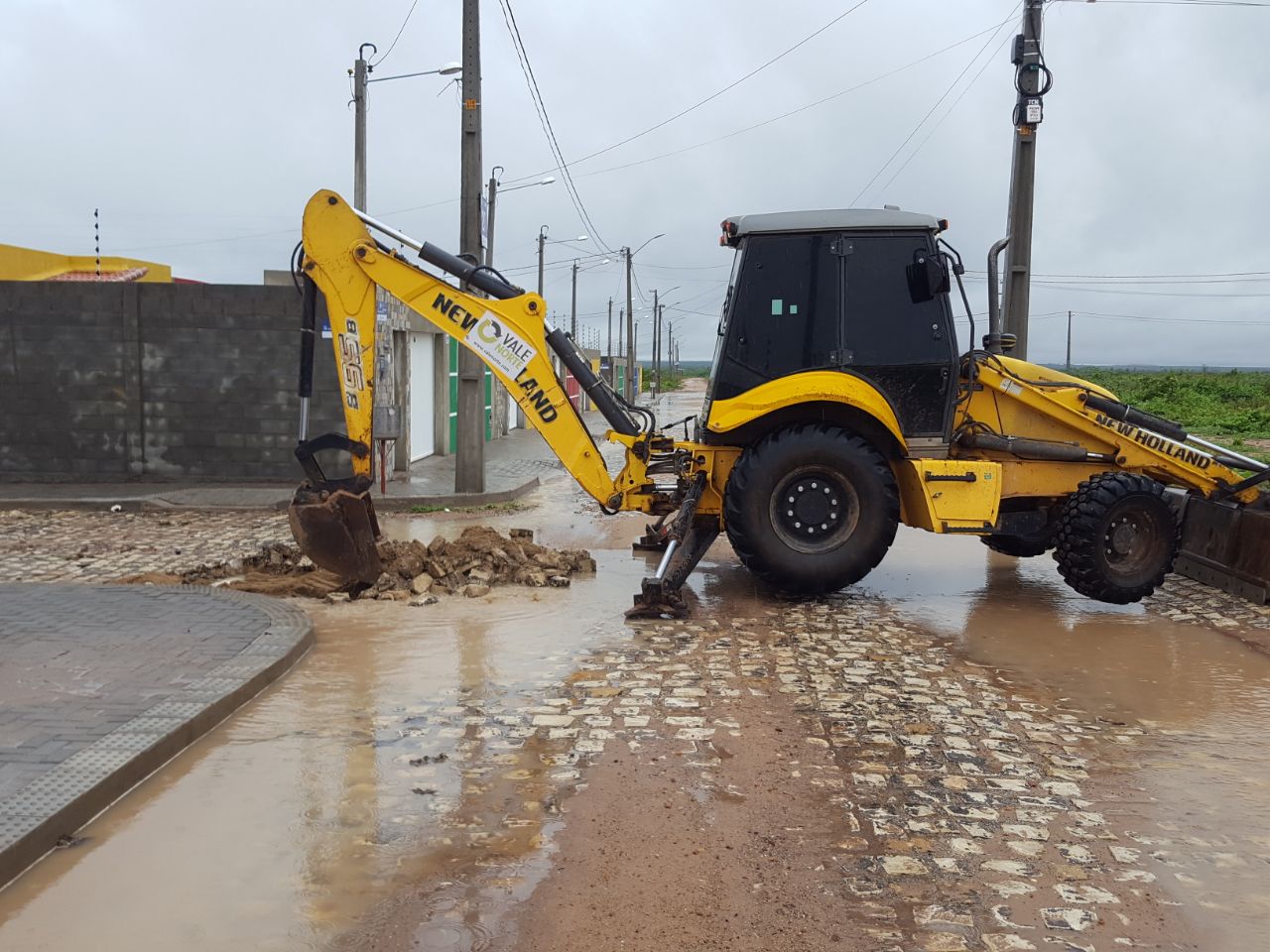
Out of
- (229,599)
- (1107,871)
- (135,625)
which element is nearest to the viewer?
(1107,871)

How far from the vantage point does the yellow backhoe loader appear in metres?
9.53

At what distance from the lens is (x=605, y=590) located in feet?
33.8

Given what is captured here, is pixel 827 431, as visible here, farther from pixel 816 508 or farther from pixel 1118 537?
pixel 1118 537

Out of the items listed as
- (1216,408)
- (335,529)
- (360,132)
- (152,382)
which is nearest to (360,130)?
(360,132)

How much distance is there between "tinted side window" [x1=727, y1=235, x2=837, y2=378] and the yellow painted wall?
17.9 metres

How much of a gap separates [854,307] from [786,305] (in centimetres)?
55

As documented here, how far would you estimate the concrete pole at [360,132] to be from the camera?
20859 mm

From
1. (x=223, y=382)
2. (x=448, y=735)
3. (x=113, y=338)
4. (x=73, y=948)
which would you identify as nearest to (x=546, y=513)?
(x=223, y=382)

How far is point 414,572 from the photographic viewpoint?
10195mm

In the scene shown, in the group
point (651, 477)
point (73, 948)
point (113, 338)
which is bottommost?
point (73, 948)

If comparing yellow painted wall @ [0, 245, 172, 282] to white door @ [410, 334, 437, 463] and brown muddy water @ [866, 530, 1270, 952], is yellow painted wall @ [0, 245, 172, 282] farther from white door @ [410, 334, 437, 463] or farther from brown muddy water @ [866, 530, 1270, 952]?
brown muddy water @ [866, 530, 1270, 952]

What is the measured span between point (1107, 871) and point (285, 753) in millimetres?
3748

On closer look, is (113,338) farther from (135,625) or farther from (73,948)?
(73,948)

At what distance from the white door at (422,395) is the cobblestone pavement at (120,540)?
6827mm
